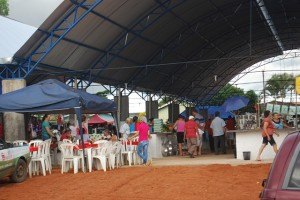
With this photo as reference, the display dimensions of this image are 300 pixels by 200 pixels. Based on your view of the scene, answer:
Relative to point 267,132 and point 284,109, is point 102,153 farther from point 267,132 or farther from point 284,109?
point 284,109

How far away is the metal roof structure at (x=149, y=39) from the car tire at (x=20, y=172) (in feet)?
22.9

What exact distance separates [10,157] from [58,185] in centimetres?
139

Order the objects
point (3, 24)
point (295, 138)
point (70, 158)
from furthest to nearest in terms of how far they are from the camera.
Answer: point (3, 24) < point (70, 158) < point (295, 138)

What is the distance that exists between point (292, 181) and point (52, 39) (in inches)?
653

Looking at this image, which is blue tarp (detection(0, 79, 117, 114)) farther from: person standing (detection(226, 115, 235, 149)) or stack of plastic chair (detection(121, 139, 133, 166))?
person standing (detection(226, 115, 235, 149))

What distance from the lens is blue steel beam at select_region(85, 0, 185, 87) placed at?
22359 mm

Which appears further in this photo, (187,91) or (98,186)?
(187,91)

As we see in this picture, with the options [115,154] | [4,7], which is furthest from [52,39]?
[4,7]

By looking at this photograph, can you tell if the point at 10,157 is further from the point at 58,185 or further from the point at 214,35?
the point at 214,35

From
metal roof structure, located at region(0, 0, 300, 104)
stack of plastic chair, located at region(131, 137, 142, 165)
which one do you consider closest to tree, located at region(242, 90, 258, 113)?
metal roof structure, located at region(0, 0, 300, 104)

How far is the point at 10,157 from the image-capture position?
11.2 meters

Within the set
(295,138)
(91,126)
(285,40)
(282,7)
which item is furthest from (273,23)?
(295,138)

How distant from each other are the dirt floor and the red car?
17.4ft

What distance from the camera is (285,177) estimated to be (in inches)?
125
